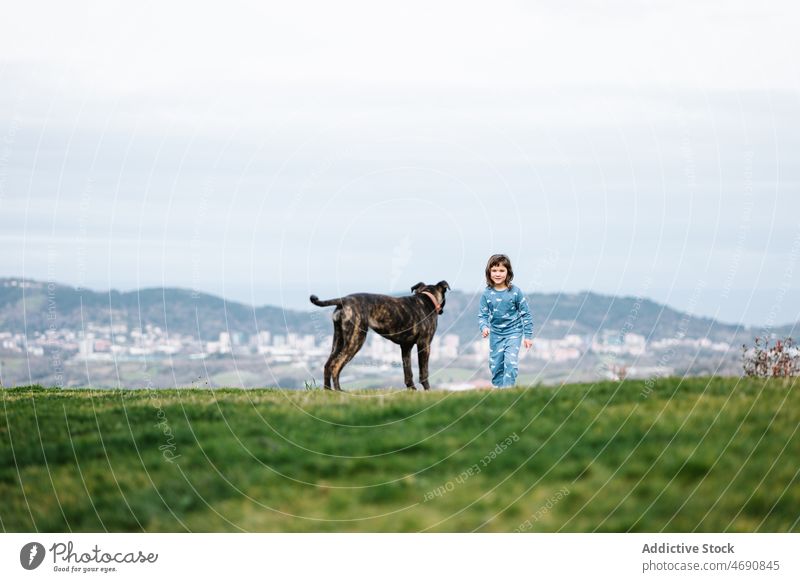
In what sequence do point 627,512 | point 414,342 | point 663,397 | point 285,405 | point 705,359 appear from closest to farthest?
point 627,512
point 663,397
point 285,405
point 705,359
point 414,342

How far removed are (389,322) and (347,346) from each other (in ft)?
2.99

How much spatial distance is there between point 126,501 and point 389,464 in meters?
2.95

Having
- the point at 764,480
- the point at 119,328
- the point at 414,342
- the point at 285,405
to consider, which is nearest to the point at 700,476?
the point at 764,480

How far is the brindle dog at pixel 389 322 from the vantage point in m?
16.6

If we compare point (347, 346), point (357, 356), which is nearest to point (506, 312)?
point (357, 356)

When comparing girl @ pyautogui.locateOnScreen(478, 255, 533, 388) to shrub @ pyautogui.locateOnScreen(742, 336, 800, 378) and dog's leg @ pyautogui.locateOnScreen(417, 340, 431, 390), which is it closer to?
dog's leg @ pyautogui.locateOnScreen(417, 340, 431, 390)

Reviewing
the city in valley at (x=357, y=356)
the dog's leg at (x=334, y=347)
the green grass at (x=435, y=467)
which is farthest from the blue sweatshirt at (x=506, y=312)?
the green grass at (x=435, y=467)

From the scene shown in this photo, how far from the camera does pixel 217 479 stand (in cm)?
1067

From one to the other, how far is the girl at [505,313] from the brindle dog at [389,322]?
2.75 ft

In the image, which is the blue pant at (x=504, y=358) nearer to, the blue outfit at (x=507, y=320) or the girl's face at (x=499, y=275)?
the blue outfit at (x=507, y=320)

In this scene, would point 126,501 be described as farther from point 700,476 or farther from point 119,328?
point 119,328

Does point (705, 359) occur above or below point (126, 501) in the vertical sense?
above

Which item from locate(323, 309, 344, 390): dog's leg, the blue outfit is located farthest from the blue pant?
locate(323, 309, 344, 390): dog's leg

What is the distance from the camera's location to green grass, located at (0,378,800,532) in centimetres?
997
